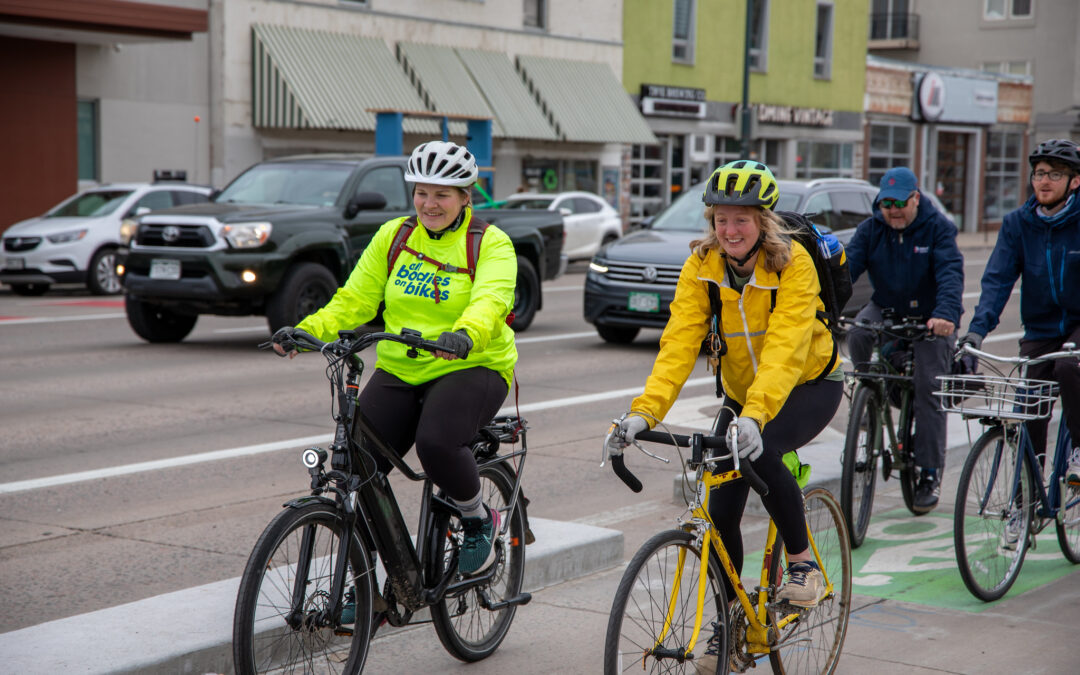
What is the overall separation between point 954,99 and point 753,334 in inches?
1858

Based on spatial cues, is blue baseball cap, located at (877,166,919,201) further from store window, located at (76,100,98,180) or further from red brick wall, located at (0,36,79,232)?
store window, located at (76,100,98,180)

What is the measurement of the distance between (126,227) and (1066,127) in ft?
101

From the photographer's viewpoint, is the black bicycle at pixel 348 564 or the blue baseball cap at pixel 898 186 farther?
the blue baseball cap at pixel 898 186

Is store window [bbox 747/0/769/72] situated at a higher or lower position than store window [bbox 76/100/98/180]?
higher

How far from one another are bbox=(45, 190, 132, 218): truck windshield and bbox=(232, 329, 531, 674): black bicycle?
56.2 feet

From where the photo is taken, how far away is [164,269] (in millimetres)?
13305

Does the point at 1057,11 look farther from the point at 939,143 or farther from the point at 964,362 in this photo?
the point at 964,362

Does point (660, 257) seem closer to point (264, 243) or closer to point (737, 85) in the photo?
point (264, 243)

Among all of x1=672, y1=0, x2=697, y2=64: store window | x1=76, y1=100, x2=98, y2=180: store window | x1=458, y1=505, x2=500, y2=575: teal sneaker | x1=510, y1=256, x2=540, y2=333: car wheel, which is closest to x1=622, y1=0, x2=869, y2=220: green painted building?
x1=672, y1=0, x2=697, y2=64: store window

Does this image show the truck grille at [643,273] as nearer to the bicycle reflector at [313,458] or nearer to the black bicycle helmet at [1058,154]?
the black bicycle helmet at [1058,154]

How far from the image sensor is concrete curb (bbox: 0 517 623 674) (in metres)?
4.18

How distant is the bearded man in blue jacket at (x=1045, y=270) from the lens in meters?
5.99

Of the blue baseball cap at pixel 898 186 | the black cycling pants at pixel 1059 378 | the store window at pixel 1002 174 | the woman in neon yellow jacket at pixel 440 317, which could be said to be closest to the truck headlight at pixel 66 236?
the blue baseball cap at pixel 898 186

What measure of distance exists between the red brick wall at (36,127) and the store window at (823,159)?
2466 cm
